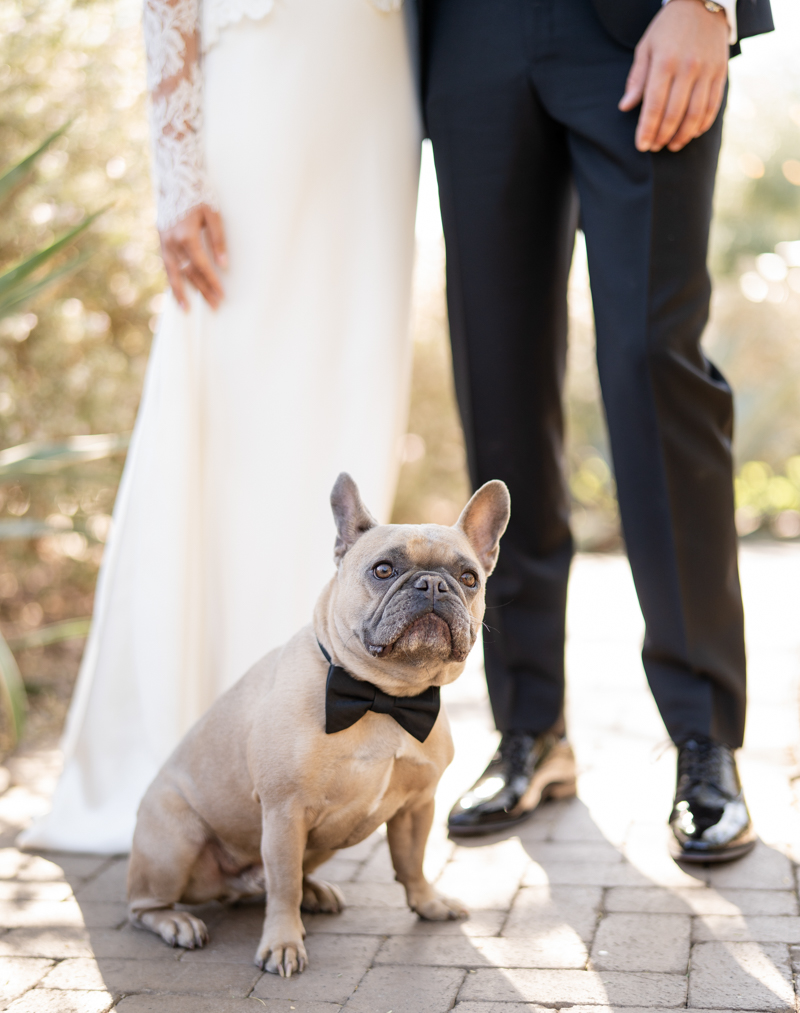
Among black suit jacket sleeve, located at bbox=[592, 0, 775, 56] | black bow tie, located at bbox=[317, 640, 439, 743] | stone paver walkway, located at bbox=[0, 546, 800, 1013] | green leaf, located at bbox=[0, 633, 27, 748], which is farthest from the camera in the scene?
green leaf, located at bbox=[0, 633, 27, 748]

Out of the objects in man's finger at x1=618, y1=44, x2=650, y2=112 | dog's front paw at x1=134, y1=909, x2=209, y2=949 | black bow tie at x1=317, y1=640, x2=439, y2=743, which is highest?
man's finger at x1=618, y1=44, x2=650, y2=112

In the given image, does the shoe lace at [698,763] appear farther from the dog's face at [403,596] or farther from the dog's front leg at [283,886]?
the dog's front leg at [283,886]

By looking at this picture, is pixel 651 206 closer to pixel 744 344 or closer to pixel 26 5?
pixel 26 5

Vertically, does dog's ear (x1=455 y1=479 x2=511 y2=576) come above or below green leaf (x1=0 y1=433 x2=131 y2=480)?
above

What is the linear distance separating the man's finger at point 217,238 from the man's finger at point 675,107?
1.09 meters

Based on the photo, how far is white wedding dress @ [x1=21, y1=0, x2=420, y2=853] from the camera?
2.53 metres

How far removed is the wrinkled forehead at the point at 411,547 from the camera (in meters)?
1.93

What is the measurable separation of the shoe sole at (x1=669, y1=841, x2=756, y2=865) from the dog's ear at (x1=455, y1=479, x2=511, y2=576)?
0.78 meters

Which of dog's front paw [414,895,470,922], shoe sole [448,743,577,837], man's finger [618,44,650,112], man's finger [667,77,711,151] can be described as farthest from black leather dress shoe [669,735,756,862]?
man's finger [618,44,650,112]

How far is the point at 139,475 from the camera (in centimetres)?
271

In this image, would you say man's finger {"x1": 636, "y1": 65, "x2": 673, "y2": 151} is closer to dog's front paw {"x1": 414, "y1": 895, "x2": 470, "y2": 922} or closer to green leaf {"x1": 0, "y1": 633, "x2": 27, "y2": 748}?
dog's front paw {"x1": 414, "y1": 895, "x2": 470, "y2": 922}

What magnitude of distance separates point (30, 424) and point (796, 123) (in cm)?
851

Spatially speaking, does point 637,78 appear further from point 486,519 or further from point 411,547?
point 411,547

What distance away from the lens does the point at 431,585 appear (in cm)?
185
